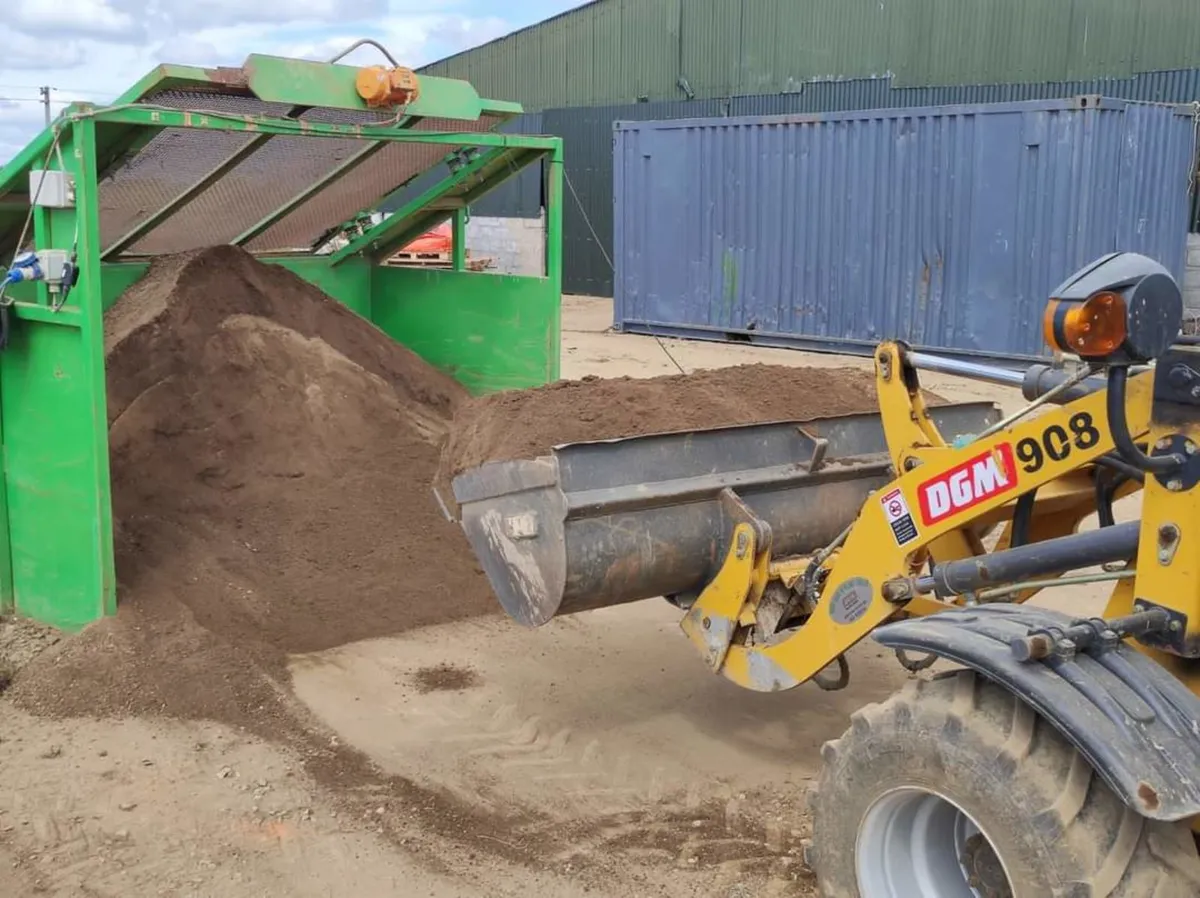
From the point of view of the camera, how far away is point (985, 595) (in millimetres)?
3045

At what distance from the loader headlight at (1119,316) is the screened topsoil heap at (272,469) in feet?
9.18

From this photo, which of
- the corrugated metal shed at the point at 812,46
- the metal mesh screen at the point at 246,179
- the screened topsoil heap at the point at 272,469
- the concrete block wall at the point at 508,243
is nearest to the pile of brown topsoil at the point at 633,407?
the screened topsoil heap at the point at 272,469

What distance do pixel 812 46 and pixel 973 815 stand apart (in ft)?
62.0

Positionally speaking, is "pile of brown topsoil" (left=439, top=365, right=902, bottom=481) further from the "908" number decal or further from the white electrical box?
the "908" number decal

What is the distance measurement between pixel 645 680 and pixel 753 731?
596 mm

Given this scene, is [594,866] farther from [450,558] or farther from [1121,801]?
[450,558]

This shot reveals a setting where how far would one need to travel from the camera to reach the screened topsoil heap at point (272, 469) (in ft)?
15.7

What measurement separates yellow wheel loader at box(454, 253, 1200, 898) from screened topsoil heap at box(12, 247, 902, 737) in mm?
1167

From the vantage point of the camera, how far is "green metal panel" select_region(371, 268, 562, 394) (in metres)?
7.25

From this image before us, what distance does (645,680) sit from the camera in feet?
16.0

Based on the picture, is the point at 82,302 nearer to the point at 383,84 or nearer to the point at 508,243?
the point at 383,84

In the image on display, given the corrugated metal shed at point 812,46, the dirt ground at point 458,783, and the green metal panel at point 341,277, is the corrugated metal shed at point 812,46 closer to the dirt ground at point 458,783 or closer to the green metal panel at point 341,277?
the green metal panel at point 341,277

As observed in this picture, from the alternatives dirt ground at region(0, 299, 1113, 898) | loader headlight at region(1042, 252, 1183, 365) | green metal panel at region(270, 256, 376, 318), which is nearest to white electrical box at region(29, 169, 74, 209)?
dirt ground at region(0, 299, 1113, 898)

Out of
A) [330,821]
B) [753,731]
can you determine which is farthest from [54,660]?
[753,731]
